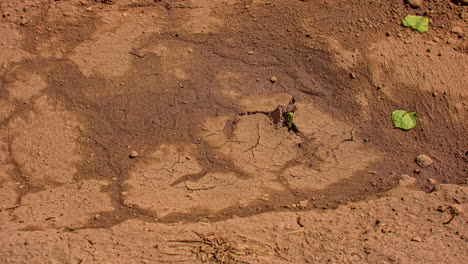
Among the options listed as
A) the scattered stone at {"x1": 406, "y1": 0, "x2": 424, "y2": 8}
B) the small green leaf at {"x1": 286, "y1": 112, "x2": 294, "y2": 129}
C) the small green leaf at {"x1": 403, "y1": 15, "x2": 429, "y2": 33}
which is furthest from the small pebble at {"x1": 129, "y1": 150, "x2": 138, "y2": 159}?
the scattered stone at {"x1": 406, "y1": 0, "x2": 424, "y2": 8}

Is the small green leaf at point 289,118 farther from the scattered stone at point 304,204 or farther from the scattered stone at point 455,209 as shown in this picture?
the scattered stone at point 455,209

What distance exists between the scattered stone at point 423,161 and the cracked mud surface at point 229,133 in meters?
0.06

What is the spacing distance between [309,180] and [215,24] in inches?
76.0

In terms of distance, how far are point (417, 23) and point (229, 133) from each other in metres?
2.28

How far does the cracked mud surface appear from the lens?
2.77 m

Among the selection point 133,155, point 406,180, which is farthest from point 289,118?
point 133,155

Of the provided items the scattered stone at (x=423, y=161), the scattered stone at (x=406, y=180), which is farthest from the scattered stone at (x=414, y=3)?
the scattered stone at (x=406, y=180)

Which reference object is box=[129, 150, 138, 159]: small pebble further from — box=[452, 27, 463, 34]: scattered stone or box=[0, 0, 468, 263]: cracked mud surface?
box=[452, 27, 463, 34]: scattered stone

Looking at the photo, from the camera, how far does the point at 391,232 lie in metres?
2.79

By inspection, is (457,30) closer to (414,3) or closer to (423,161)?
(414,3)

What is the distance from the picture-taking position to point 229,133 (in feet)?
12.4

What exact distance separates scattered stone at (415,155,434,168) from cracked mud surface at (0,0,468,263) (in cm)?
6

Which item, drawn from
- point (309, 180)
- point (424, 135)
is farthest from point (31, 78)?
point (424, 135)

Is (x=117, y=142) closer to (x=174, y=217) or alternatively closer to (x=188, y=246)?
(x=174, y=217)
